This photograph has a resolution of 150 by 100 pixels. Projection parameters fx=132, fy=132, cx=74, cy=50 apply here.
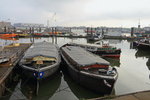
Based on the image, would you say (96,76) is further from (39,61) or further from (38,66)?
(39,61)

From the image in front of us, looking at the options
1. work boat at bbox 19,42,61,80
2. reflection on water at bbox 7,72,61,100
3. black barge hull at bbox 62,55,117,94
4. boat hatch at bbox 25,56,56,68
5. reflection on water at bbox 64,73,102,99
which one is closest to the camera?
black barge hull at bbox 62,55,117,94

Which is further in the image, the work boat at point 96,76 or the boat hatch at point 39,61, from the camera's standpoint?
the boat hatch at point 39,61

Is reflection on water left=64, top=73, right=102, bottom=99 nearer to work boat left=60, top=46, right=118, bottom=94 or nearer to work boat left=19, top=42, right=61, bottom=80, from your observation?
work boat left=60, top=46, right=118, bottom=94

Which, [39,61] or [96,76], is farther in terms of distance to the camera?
[39,61]

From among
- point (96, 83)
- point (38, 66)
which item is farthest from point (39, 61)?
point (96, 83)

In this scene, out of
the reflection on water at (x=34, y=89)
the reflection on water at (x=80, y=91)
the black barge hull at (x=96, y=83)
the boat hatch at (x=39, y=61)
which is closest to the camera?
the black barge hull at (x=96, y=83)

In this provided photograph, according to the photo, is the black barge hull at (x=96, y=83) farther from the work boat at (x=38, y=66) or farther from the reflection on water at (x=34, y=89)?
the reflection on water at (x=34, y=89)

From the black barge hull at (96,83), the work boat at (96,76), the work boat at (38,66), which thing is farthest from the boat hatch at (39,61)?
the black barge hull at (96,83)

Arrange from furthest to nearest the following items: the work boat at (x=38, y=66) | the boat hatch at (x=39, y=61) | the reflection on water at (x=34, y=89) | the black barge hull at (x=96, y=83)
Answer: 1. the boat hatch at (x=39, y=61)
2. the work boat at (x=38, y=66)
3. the reflection on water at (x=34, y=89)
4. the black barge hull at (x=96, y=83)

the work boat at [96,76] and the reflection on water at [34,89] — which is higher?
the work boat at [96,76]

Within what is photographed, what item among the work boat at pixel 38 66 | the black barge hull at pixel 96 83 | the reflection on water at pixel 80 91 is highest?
the work boat at pixel 38 66

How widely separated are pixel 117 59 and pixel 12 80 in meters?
19.8

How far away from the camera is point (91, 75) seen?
456 inches

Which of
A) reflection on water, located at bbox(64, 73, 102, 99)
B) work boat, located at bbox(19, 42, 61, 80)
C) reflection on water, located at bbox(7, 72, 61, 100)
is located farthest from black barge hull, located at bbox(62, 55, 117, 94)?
reflection on water, located at bbox(7, 72, 61, 100)
